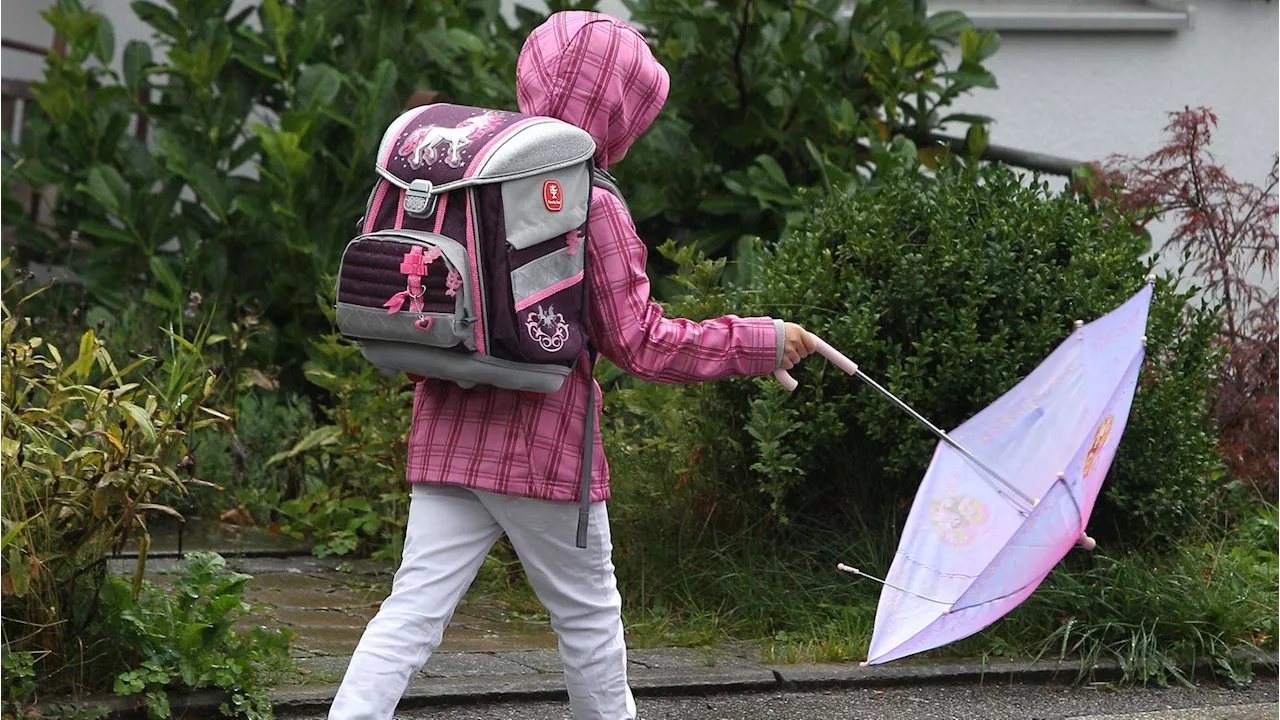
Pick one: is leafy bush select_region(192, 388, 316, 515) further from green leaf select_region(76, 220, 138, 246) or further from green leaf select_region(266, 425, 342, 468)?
green leaf select_region(76, 220, 138, 246)

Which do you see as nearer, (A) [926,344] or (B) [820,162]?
(A) [926,344]

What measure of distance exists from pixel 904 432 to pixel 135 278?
3787 mm

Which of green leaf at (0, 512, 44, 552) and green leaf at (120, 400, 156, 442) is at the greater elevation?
green leaf at (120, 400, 156, 442)

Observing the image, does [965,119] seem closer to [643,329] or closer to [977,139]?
[977,139]

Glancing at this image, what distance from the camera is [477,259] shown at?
2.97m

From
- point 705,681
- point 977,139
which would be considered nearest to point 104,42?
point 977,139

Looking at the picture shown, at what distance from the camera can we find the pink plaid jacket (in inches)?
125

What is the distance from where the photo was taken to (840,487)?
514cm

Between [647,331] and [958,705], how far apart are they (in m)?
1.77

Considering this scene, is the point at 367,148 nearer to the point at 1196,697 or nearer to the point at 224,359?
the point at 224,359

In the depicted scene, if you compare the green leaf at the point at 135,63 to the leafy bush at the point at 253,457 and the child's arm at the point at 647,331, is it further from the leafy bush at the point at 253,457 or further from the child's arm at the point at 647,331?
the child's arm at the point at 647,331

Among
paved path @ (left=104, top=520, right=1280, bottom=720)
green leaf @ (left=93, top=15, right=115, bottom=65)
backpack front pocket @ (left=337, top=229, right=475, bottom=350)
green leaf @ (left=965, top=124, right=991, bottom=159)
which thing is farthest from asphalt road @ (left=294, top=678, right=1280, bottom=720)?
green leaf @ (left=93, top=15, right=115, bottom=65)

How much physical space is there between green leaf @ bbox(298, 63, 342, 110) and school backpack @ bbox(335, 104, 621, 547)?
3.83 metres

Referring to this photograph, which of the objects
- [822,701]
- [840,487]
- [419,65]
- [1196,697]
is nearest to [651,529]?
[840,487]
